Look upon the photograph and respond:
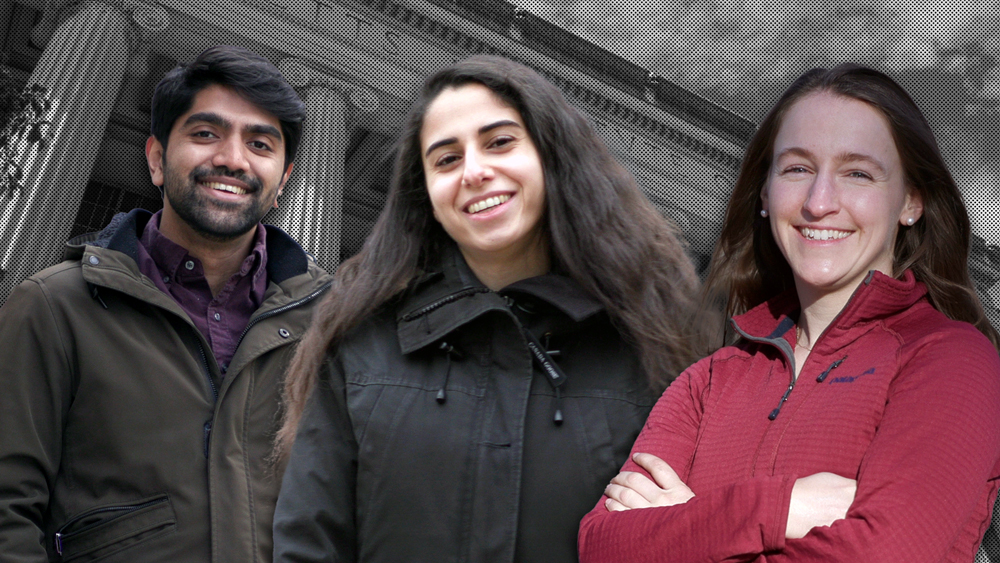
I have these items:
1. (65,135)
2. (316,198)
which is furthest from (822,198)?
(65,135)

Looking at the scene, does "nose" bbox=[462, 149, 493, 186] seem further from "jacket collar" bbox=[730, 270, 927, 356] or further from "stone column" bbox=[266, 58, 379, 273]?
"stone column" bbox=[266, 58, 379, 273]

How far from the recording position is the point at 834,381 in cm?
183

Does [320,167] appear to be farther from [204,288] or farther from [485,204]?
[485,204]

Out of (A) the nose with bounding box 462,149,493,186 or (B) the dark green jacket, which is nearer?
A: (A) the nose with bounding box 462,149,493,186

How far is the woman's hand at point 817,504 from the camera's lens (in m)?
1.61

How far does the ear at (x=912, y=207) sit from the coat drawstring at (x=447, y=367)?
1255 millimetres

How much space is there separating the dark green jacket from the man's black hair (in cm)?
73

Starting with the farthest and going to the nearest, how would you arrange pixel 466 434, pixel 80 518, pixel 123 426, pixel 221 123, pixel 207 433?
pixel 221 123, pixel 207 433, pixel 123 426, pixel 80 518, pixel 466 434

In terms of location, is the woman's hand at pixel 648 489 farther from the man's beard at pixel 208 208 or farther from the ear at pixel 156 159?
the ear at pixel 156 159

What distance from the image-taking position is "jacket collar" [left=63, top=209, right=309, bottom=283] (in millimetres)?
3141

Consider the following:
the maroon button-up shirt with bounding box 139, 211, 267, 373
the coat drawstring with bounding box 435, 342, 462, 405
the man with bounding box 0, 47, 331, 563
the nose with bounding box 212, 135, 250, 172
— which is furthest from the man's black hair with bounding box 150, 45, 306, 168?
the coat drawstring with bounding box 435, 342, 462, 405

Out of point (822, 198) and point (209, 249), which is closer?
point (822, 198)

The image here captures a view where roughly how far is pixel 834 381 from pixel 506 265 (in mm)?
1068

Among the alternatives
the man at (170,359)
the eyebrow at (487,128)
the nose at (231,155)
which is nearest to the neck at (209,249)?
the man at (170,359)
